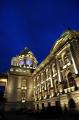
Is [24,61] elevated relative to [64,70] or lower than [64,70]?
elevated

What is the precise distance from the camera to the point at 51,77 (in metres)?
34.4

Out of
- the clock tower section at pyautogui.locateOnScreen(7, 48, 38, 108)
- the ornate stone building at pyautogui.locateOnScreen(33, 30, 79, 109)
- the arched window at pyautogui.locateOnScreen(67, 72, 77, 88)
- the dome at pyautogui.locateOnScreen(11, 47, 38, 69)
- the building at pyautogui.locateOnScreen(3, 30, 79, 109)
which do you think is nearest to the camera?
the ornate stone building at pyautogui.locateOnScreen(33, 30, 79, 109)

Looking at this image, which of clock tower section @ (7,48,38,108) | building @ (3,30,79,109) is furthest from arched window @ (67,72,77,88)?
clock tower section @ (7,48,38,108)

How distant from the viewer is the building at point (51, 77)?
25000mm

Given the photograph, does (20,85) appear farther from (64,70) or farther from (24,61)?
(64,70)

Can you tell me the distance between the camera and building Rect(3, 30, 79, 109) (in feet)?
82.0

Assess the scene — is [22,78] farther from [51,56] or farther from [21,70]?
[51,56]

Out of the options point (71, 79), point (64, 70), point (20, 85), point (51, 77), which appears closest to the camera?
point (71, 79)

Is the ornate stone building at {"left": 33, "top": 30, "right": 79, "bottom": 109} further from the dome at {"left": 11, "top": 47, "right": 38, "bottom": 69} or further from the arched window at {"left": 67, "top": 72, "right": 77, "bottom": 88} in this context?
the dome at {"left": 11, "top": 47, "right": 38, "bottom": 69}

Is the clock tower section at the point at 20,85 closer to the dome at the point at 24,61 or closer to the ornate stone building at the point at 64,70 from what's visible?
the dome at the point at 24,61

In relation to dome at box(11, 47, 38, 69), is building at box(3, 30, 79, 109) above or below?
below

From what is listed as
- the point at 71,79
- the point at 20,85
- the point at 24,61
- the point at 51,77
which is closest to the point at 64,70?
the point at 71,79

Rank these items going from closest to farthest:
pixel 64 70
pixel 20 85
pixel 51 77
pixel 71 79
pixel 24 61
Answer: pixel 71 79
pixel 64 70
pixel 51 77
pixel 20 85
pixel 24 61

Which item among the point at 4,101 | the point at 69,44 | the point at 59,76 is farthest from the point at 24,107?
the point at 69,44
